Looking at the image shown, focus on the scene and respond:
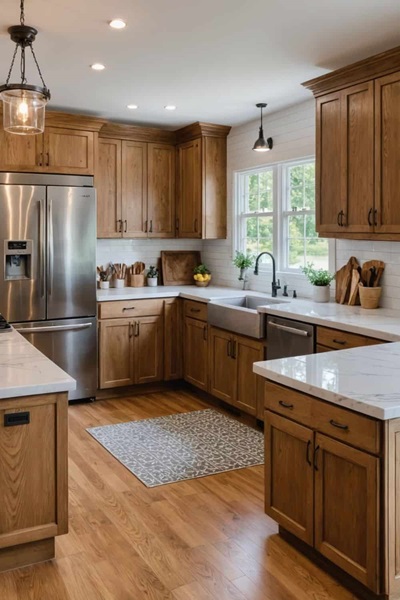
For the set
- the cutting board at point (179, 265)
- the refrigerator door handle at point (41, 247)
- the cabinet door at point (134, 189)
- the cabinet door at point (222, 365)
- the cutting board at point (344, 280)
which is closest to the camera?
the cutting board at point (344, 280)

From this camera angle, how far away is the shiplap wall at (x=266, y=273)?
4.21 meters

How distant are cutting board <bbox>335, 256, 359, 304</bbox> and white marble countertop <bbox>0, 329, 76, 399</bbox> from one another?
2427mm

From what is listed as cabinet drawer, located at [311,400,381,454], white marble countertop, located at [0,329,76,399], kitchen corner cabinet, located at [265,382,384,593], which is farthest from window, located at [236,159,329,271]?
white marble countertop, located at [0,329,76,399]

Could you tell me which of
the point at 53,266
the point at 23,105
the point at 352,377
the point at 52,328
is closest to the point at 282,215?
the point at 53,266

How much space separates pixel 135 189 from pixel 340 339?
9.80 feet

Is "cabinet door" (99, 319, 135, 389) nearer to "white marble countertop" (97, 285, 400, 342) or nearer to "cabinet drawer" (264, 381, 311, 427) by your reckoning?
"white marble countertop" (97, 285, 400, 342)

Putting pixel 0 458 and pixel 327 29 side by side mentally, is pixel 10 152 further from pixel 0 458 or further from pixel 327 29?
pixel 0 458

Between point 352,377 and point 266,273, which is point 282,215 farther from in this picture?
point 352,377

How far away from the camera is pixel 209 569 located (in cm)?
258

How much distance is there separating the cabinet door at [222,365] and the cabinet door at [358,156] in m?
1.43

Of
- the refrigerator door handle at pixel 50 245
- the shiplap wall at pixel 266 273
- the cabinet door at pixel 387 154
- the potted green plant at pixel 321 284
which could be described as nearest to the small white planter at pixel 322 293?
the potted green plant at pixel 321 284

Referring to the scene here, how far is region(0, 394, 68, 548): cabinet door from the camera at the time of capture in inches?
96.0

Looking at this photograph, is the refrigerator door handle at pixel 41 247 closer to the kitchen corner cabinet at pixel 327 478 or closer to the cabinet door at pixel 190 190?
the cabinet door at pixel 190 190

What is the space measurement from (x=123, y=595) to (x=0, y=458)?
0.75 m
